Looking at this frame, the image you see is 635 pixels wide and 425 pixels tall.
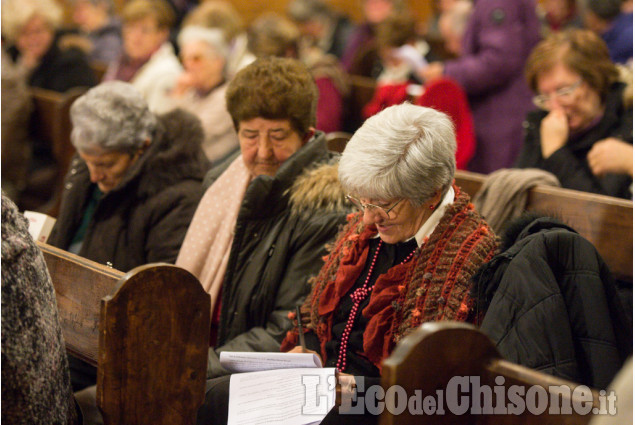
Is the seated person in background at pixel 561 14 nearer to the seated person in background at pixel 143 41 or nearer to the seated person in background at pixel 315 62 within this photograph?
the seated person in background at pixel 315 62

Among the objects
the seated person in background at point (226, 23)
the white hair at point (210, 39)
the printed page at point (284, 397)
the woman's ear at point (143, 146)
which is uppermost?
the seated person in background at point (226, 23)

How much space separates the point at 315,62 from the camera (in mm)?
4836

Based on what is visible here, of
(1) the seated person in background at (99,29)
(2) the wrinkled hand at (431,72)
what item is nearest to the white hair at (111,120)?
(2) the wrinkled hand at (431,72)

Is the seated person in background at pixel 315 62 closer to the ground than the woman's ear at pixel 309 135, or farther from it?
farther from it

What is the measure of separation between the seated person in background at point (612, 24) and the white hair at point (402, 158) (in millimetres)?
2643

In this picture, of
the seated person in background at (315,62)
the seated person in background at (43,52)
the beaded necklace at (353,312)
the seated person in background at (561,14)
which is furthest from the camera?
the seated person in background at (561,14)

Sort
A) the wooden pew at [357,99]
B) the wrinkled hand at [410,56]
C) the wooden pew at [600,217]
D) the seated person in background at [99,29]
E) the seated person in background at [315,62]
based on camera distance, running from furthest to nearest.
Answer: the seated person in background at [99,29]
the wooden pew at [357,99]
the wrinkled hand at [410,56]
the seated person in background at [315,62]
the wooden pew at [600,217]

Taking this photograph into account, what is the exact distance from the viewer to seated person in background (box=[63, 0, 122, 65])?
7.22m

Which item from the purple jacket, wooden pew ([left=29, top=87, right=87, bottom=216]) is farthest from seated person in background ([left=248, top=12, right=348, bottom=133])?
wooden pew ([left=29, top=87, right=87, bottom=216])

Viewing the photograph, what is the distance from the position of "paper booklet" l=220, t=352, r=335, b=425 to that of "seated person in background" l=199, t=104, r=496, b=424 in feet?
0.28

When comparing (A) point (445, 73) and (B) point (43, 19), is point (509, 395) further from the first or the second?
(B) point (43, 19)

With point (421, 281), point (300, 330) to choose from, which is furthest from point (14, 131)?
point (421, 281)

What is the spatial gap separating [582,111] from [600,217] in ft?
2.36

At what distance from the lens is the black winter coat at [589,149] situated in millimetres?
3037
